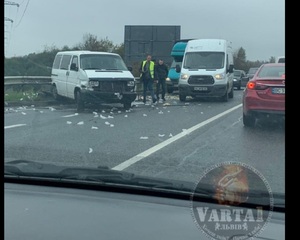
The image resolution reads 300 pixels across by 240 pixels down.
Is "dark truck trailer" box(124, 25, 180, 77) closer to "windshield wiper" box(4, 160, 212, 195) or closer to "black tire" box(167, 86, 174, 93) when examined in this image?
"black tire" box(167, 86, 174, 93)

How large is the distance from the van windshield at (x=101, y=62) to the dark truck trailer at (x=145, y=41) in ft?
0.89

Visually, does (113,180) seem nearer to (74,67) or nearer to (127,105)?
(127,105)

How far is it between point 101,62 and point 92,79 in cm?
61

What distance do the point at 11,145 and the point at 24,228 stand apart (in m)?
5.50

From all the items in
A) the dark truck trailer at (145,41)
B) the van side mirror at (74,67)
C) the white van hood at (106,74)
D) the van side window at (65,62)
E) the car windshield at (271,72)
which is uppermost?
the dark truck trailer at (145,41)

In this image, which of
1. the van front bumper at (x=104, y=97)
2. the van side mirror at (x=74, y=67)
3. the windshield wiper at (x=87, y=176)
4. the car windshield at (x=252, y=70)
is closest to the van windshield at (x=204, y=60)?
the van front bumper at (x=104, y=97)

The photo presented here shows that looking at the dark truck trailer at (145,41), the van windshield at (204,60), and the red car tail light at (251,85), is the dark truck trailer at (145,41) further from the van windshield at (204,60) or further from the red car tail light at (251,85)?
the van windshield at (204,60)

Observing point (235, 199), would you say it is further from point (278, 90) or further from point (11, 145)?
point (278, 90)

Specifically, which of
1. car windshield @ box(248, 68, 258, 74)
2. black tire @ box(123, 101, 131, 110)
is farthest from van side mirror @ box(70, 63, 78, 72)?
car windshield @ box(248, 68, 258, 74)

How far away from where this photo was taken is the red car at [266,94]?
11461 millimetres

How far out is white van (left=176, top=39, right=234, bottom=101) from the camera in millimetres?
22172

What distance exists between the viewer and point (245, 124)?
12539mm
